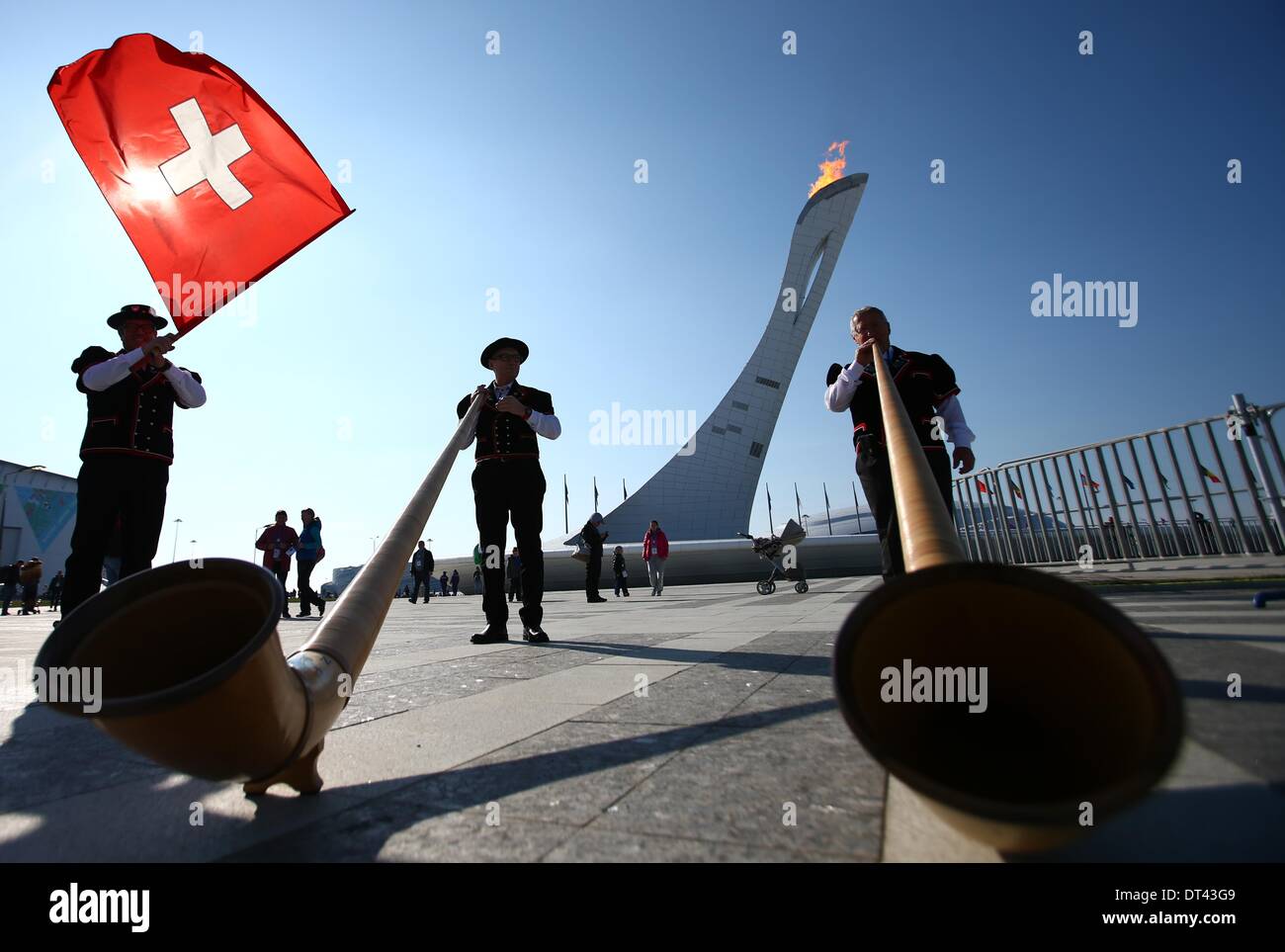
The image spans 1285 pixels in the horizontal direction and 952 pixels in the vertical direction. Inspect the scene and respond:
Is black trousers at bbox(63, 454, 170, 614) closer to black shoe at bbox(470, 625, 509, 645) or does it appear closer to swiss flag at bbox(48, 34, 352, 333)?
swiss flag at bbox(48, 34, 352, 333)

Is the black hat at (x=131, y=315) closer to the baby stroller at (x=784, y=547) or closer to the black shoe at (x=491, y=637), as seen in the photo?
the black shoe at (x=491, y=637)

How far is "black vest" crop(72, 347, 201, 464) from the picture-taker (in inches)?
142

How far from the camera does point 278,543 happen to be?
32.9 ft

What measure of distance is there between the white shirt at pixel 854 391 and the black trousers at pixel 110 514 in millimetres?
3938

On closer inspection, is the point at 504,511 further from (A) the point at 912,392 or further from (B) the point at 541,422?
(A) the point at 912,392

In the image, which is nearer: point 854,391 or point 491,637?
point 854,391

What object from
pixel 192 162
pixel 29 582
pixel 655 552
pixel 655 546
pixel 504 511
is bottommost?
pixel 29 582

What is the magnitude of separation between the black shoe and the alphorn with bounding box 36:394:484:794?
3091 mm

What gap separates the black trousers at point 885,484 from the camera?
3.33m

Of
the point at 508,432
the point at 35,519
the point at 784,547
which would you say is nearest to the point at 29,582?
the point at 784,547

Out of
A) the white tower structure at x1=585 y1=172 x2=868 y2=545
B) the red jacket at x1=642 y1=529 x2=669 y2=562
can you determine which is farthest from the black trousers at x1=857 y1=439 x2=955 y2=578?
the white tower structure at x1=585 y1=172 x2=868 y2=545

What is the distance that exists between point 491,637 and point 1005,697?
12.7 ft

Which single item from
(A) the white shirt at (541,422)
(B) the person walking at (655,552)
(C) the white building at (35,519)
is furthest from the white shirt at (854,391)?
(C) the white building at (35,519)

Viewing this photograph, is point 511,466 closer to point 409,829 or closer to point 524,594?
point 524,594
